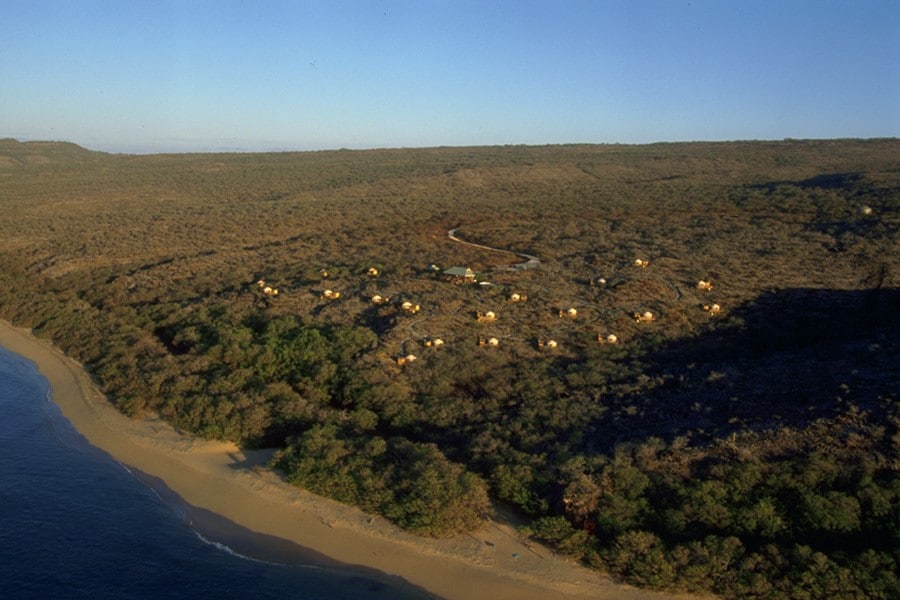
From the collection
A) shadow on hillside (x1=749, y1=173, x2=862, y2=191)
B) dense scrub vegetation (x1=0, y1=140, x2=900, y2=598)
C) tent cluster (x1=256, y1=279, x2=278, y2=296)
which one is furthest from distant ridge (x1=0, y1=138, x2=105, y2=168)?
shadow on hillside (x1=749, y1=173, x2=862, y2=191)

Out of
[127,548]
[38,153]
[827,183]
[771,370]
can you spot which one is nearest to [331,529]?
[127,548]

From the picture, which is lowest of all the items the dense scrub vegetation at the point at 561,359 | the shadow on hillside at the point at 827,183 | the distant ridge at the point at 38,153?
the dense scrub vegetation at the point at 561,359

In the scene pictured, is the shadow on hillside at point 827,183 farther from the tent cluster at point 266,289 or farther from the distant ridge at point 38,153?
the distant ridge at point 38,153

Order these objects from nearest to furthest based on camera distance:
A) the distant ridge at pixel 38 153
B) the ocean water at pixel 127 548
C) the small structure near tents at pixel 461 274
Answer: the ocean water at pixel 127 548 < the small structure near tents at pixel 461 274 < the distant ridge at pixel 38 153

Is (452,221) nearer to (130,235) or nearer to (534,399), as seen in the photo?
(130,235)

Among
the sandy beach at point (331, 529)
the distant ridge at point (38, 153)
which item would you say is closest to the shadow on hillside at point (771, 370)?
the sandy beach at point (331, 529)

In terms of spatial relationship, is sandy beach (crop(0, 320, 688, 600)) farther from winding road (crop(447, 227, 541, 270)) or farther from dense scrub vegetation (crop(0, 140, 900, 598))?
winding road (crop(447, 227, 541, 270))
